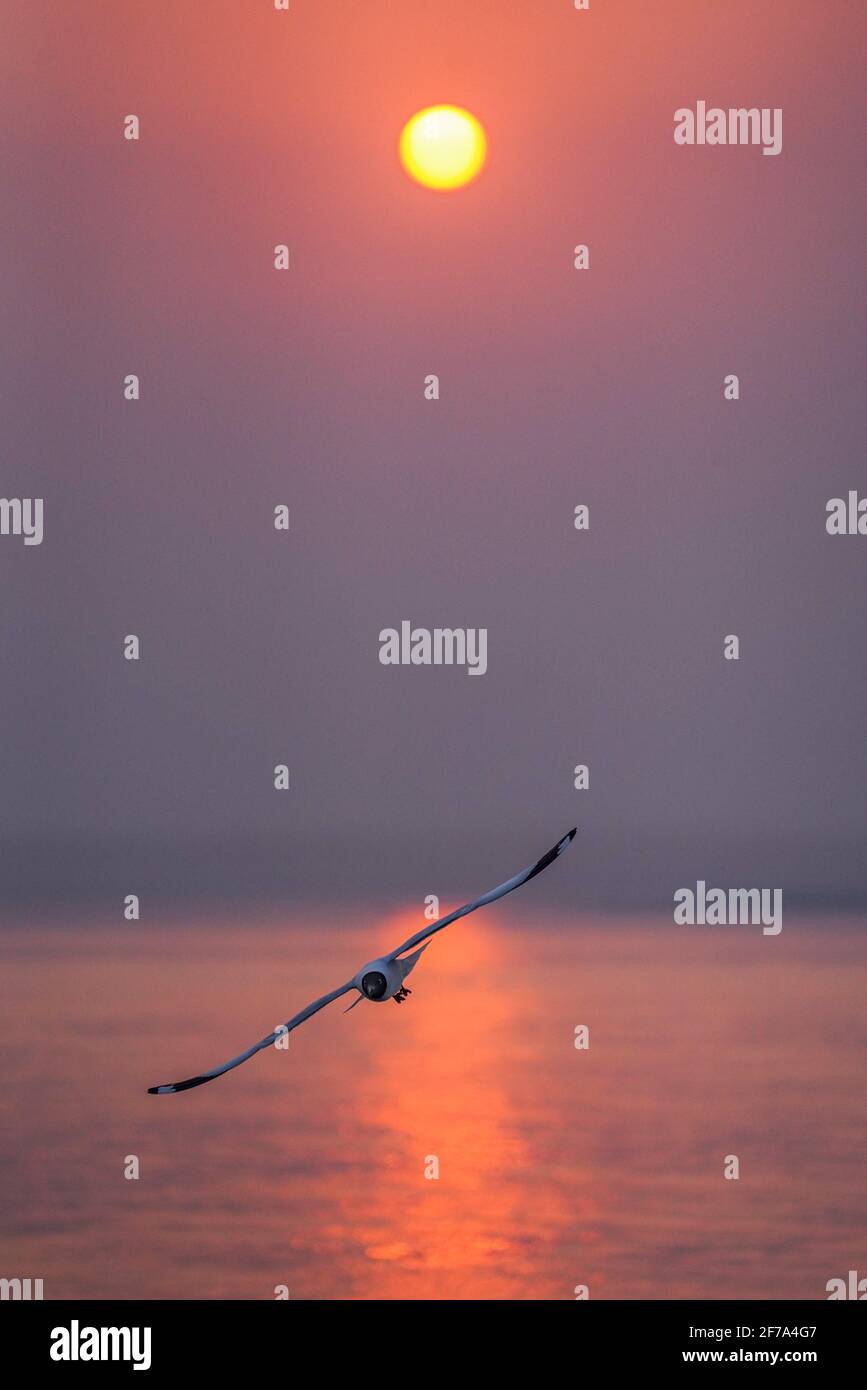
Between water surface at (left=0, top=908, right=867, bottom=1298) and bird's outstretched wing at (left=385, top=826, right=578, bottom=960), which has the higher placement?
bird's outstretched wing at (left=385, top=826, right=578, bottom=960)

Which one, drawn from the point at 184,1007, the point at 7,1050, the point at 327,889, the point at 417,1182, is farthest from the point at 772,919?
the point at 417,1182

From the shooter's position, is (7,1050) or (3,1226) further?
(7,1050)

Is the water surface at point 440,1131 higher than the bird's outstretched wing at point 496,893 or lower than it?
lower

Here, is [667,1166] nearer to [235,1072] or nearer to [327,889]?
[235,1072]

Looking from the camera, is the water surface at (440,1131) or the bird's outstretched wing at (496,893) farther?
the water surface at (440,1131)

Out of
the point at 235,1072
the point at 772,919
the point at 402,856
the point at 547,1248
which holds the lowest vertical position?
the point at 547,1248

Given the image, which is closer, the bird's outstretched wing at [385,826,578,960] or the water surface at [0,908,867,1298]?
the bird's outstretched wing at [385,826,578,960]

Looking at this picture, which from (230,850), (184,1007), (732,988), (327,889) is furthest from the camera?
(230,850)

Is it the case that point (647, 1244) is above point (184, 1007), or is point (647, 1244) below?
below

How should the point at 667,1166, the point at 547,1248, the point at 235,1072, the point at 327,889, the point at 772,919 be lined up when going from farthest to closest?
1. the point at 327,889
2. the point at 772,919
3. the point at 235,1072
4. the point at 667,1166
5. the point at 547,1248

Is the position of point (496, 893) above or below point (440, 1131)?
above

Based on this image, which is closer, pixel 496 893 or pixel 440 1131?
pixel 496 893
